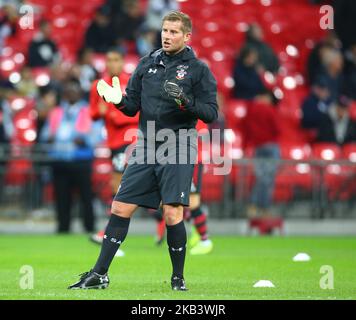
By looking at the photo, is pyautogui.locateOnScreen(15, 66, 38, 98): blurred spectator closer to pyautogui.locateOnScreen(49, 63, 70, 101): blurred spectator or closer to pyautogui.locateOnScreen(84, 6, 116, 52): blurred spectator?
pyautogui.locateOnScreen(49, 63, 70, 101): blurred spectator

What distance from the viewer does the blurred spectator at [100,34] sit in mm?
24719

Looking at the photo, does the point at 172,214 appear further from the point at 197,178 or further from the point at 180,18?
the point at 197,178

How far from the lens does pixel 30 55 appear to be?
24.5 meters

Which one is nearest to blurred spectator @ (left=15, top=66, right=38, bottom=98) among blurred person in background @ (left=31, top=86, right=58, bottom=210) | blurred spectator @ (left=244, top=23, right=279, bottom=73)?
blurred person in background @ (left=31, top=86, right=58, bottom=210)

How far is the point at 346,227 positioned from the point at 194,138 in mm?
11004

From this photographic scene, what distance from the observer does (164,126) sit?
34.4ft

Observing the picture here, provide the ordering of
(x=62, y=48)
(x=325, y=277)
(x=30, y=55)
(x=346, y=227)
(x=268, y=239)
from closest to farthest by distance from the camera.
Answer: (x=325, y=277) → (x=268, y=239) → (x=346, y=227) → (x=30, y=55) → (x=62, y=48)

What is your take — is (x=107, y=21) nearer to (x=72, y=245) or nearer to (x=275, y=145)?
(x=275, y=145)

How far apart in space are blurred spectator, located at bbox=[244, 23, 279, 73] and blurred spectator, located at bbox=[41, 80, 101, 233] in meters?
4.35

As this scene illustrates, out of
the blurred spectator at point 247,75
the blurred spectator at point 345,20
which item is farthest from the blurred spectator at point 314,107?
the blurred spectator at point 345,20

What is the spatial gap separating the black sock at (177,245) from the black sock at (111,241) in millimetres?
440

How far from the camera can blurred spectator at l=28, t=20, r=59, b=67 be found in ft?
79.2
